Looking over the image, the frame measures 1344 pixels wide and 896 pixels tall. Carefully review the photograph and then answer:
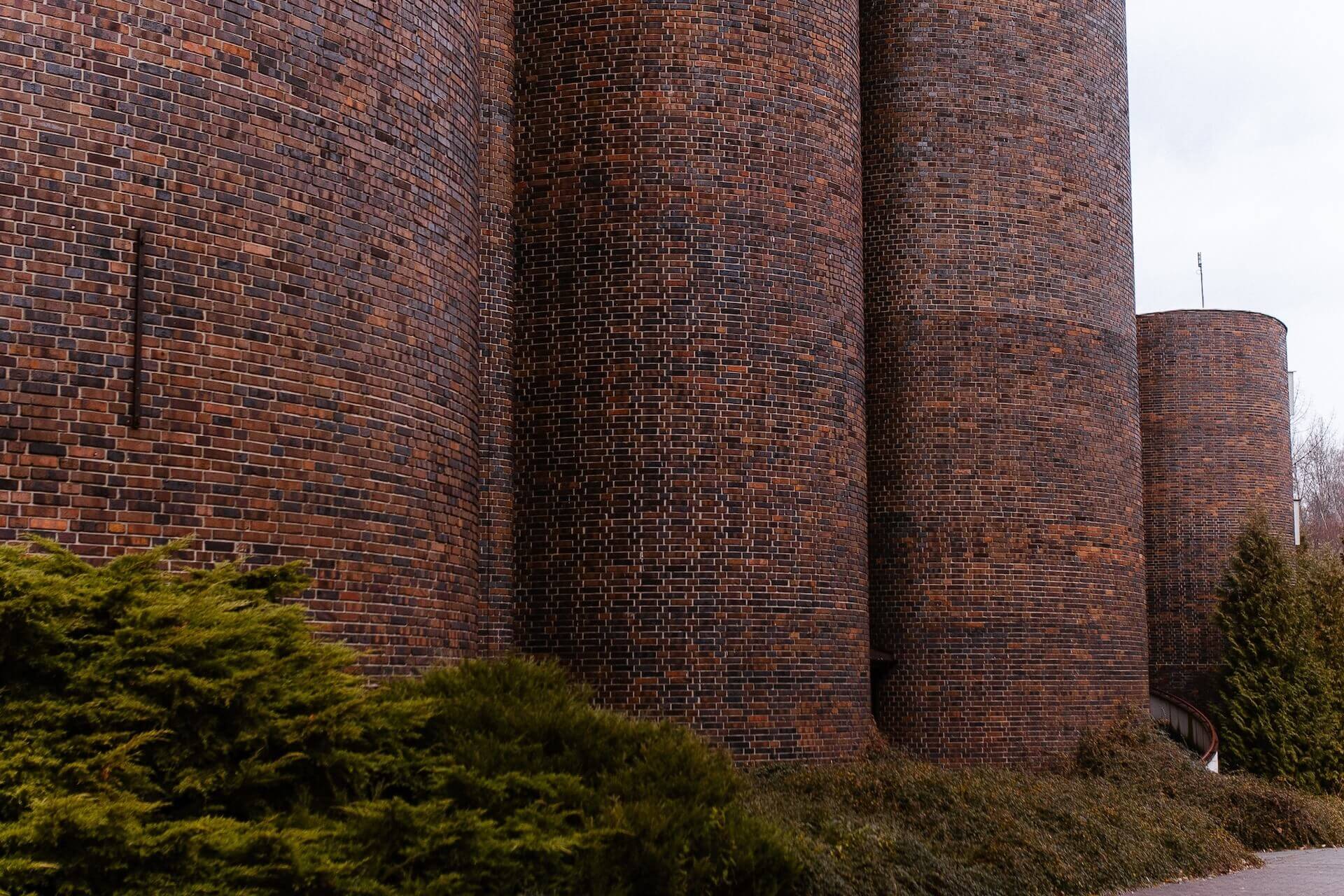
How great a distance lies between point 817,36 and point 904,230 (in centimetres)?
486

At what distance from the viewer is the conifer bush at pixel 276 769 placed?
729 cm

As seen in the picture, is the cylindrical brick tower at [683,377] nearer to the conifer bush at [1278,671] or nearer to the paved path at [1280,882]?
the paved path at [1280,882]

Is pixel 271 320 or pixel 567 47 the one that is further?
pixel 567 47

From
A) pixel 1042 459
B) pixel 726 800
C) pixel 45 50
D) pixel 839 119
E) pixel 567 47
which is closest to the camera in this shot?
pixel 45 50

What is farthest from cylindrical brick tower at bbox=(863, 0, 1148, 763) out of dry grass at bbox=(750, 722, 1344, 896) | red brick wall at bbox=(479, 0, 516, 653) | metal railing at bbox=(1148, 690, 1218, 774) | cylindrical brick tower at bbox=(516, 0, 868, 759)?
red brick wall at bbox=(479, 0, 516, 653)

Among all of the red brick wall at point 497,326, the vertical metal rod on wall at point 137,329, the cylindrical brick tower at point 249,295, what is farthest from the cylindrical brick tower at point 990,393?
the vertical metal rod on wall at point 137,329

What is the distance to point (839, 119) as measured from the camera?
18.0 m

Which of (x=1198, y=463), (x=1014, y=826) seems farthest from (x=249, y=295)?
(x=1198, y=463)

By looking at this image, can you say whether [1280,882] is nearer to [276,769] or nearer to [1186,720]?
[1186,720]

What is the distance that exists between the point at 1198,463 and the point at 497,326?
1974 centimetres

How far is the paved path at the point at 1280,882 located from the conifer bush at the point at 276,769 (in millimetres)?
7397

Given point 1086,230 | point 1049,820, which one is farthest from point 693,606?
point 1086,230

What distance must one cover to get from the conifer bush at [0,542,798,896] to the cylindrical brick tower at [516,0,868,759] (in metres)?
5.98

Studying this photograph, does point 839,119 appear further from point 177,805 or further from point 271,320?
point 177,805
